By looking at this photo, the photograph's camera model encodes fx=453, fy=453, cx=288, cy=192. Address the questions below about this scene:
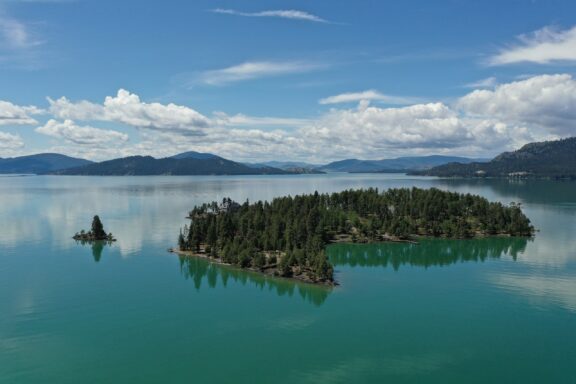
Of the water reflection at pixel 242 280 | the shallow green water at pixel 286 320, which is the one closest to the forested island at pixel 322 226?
the water reflection at pixel 242 280

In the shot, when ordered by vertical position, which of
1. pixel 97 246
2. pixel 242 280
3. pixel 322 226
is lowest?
pixel 242 280

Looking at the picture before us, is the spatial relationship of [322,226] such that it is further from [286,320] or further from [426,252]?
[286,320]

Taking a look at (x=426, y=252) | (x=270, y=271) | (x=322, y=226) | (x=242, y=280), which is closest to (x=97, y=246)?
(x=242, y=280)

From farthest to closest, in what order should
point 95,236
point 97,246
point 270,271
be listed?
point 95,236, point 97,246, point 270,271

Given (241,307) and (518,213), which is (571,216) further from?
(241,307)

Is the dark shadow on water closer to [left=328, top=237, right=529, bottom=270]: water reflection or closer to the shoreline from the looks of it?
the shoreline

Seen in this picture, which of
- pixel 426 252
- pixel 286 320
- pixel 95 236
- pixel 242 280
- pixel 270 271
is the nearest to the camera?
pixel 286 320

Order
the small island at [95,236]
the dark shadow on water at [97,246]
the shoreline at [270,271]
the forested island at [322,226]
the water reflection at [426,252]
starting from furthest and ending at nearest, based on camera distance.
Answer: the small island at [95,236] < the dark shadow on water at [97,246] < the water reflection at [426,252] < the forested island at [322,226] < the shoreline at [270,271]

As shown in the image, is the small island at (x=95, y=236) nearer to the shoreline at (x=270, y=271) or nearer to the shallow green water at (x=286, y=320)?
the shallow green water at (x=286, y=320)
